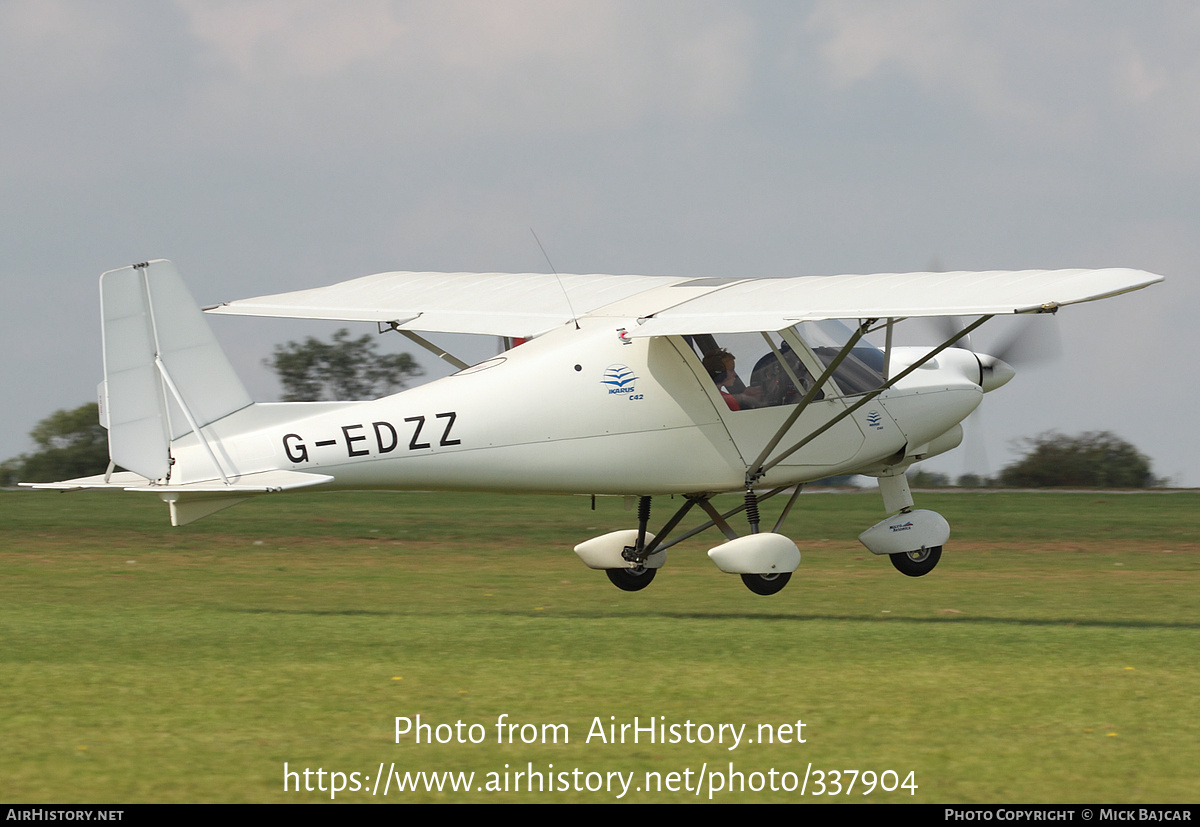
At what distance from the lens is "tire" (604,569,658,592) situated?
568 inches

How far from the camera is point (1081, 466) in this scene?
40875mm

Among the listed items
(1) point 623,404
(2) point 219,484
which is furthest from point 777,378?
(2) point 219,484

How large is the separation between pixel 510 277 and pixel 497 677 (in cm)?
802

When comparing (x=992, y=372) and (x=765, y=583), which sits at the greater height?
(x=992, y=372)

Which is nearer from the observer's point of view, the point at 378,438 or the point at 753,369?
the point at 378,438

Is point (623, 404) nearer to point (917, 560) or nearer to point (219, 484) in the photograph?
point (219, 484)

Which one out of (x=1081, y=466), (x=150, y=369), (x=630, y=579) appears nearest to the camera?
(x=150, y=369)

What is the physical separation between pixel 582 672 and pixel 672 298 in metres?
5.15

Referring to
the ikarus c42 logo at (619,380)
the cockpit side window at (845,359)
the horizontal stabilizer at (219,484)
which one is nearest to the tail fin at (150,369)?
the horizontal stabilizer at (219,484)

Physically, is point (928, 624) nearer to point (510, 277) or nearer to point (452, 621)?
point (452, 621)

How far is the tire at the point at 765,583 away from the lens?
44.5ft

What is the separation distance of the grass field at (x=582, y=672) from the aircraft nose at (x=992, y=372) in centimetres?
214

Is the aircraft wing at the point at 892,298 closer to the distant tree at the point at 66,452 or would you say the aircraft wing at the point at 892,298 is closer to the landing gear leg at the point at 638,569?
the landing gear leg at the point at 638,569

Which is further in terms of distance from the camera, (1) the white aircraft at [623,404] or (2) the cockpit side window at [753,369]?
(2) the cockpit side window at [753,369]
